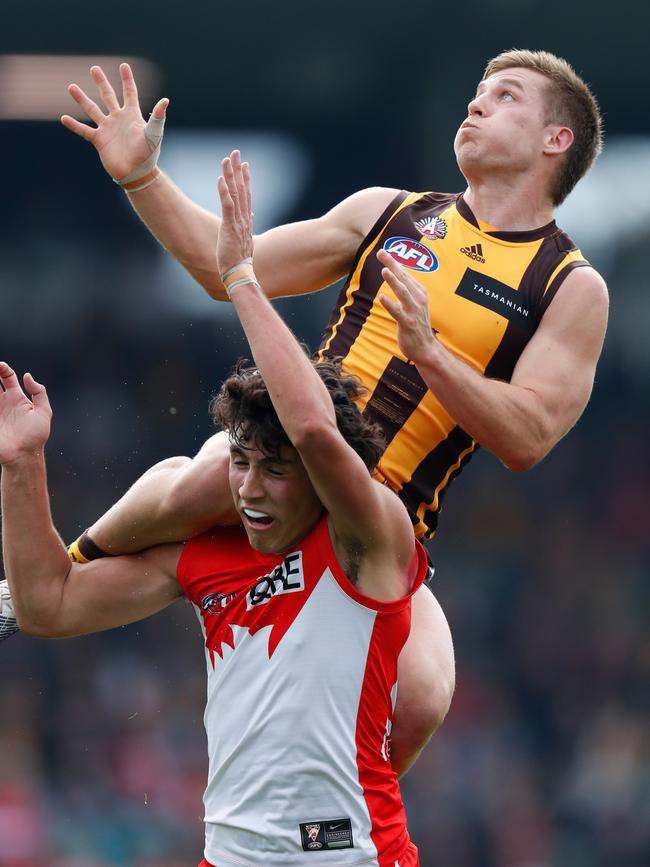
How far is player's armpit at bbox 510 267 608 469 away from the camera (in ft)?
16.2

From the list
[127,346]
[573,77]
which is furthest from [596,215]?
[573,77]

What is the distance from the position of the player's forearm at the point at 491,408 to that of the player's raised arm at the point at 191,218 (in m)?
0.81

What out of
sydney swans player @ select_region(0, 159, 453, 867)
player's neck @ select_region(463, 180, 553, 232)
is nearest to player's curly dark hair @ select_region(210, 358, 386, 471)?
sydney swans player @ select_region(0, 159, 453, 867)

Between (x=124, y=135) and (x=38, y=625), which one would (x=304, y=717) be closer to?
(x=38, y=625)

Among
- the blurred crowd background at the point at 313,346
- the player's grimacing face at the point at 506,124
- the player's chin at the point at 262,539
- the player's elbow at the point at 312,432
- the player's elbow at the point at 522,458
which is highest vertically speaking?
the player's grimacing face at the point at 506,124

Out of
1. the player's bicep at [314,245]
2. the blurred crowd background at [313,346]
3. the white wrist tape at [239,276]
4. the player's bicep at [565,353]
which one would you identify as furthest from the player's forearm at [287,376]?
the blurred crowd background at [313,346]

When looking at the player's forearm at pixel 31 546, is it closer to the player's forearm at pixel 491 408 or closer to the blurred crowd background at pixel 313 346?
the player's forearm at pixel 491 408

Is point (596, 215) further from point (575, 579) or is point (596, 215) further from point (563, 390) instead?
point (563, 390)

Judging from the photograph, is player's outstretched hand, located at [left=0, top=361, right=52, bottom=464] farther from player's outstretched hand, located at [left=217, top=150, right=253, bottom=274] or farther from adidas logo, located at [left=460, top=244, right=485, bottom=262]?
adidas logo, located at [left=460, top=244, right=485, bottom=262]

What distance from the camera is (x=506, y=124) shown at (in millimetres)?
5309

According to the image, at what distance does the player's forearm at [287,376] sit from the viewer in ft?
13.7

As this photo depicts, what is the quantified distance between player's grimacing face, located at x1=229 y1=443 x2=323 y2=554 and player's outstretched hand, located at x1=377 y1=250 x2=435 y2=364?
1.64 ft

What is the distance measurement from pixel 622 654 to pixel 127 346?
4.76 meters

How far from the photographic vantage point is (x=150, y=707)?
11.5 meters
